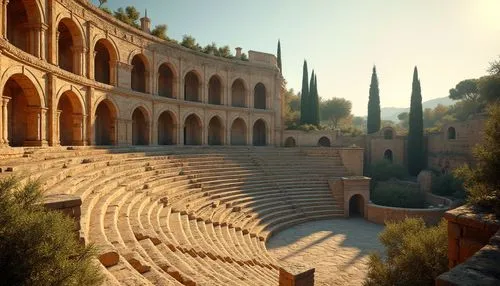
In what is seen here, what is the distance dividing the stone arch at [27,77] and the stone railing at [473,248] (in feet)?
44.4

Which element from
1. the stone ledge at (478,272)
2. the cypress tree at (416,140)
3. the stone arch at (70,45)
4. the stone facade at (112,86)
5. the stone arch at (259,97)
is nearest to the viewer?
the stone ledge at (478,272)

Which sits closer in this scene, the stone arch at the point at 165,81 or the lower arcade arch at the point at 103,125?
the lower arcade arch at the point at 103,125

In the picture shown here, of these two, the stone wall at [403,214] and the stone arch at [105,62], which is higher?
the stone arch at [105,62]

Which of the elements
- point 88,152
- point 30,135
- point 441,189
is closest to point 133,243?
point 88,152

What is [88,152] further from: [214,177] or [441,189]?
[441,189]

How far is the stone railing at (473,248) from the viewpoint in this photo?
3158 mm

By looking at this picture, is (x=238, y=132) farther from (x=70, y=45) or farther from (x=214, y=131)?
(x=70, y=45)

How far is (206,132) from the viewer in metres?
26.6

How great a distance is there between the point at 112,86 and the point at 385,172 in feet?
84.2

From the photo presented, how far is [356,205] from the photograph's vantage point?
74.9ft

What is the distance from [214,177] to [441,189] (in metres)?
19.5

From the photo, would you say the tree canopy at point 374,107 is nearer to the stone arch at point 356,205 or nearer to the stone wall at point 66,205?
the stone arch at point 356,205

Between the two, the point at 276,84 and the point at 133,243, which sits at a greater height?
the point at 276,84

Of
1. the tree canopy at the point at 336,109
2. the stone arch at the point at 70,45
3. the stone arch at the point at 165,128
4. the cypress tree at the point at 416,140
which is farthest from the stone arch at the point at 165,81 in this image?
the tree canopy at the point at 336,109
